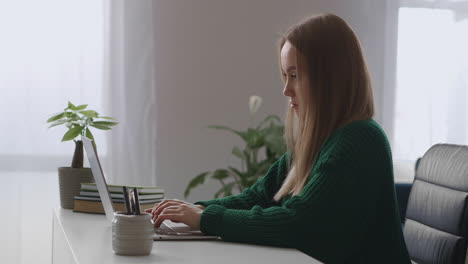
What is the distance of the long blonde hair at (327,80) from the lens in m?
1.42

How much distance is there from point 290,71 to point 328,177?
29cm

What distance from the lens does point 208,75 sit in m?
3.59

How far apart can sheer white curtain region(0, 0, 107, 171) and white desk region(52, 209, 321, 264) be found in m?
1.95

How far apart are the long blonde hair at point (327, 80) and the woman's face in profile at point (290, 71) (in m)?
0.01

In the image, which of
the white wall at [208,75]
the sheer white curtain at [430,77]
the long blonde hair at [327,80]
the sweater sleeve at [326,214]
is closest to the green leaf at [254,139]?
the white wall at [208,75]

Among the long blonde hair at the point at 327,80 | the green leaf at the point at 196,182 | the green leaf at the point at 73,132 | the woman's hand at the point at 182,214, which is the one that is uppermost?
the long blonde hair at the point at 327,80

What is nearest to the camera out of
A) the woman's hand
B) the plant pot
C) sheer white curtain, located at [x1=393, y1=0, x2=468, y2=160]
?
the woman's hand

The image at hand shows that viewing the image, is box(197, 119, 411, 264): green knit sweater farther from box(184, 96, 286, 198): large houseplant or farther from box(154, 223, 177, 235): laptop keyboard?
box(184, 96, 286, 198): large houseplant

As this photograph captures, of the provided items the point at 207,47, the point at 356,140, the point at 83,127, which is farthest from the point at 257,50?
the point at 356,140

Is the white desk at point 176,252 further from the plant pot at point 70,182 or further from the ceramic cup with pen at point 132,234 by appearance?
the plant pot at point 70,182

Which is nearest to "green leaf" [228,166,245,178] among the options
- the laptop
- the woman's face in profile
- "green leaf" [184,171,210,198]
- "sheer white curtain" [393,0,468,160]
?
"green leaf" [184,171,210,198]

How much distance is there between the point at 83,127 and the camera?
6.59 ft

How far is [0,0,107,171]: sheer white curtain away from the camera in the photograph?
3.29m

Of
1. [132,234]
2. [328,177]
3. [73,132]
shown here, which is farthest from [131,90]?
[132,234]
